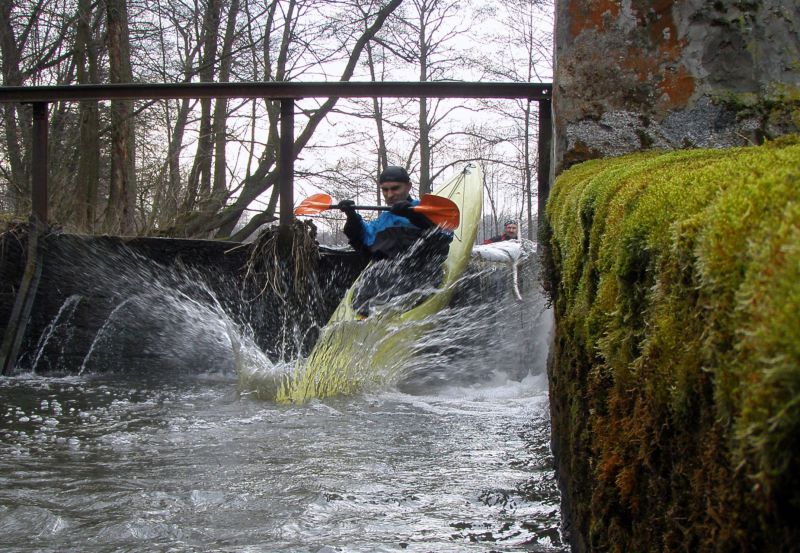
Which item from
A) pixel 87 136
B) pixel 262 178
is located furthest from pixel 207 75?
pixel 87 136

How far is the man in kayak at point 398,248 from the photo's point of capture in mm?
6016

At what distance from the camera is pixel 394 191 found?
21.6 feet

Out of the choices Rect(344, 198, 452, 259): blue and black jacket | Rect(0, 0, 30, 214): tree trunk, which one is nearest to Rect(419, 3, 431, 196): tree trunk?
Rect(0, 0, 30, 214): tree trunk

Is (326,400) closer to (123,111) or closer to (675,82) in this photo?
(675,82)

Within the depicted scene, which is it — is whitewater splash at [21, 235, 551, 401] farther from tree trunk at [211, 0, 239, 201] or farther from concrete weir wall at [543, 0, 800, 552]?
tree trunk at [211, 0, 239, 201]

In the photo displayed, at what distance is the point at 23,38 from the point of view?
15055 mm

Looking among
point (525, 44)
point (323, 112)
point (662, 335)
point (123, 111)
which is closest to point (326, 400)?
point (662, 335)

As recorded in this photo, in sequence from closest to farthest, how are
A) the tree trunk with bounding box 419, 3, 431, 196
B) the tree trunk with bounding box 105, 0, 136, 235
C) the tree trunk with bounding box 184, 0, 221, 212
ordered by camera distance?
the tree trunk with bounding box 105, 0, 136, 235, the tree trunk with bounding box 184, 0, 221, 212, the tree trunk with bounding box 419, 3, 431, 196

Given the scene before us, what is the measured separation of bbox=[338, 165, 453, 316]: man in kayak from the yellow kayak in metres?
0.12

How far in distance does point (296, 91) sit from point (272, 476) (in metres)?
3.57

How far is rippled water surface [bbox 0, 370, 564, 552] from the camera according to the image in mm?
2432

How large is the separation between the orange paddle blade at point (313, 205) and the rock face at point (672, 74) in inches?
98.8

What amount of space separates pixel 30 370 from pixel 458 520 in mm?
4795

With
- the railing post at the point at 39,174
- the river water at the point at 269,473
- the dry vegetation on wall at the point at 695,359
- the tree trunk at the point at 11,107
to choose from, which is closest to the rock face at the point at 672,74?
the river water at the point at 269,473
